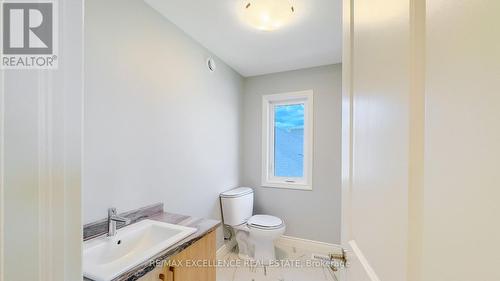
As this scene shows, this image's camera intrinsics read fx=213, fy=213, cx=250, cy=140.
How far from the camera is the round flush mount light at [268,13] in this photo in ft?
5.10

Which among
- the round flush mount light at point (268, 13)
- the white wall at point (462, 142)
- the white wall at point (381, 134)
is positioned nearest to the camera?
the white wall at point (462, 142)

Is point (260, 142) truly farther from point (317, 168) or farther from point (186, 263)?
point (186, 263)

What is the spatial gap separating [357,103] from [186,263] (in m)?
1.19

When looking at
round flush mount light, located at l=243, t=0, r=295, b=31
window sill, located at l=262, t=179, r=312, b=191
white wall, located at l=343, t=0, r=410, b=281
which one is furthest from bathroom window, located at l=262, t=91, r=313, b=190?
white wall, located at l=343, t=0, r=410, b=281

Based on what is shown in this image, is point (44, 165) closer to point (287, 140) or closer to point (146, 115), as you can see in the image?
point (146, 115)

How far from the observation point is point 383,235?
505 mm

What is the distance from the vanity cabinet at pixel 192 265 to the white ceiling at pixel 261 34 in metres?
1.65

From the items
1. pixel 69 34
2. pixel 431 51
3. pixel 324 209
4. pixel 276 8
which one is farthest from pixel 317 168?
pixel 69 34

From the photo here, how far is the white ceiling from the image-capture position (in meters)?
1.59

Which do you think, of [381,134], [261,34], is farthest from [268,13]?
[381,134]

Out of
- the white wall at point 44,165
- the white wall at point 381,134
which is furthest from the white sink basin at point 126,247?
the white wall at point 381,134

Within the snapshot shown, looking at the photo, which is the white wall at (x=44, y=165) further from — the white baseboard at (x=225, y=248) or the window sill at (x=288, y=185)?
the window sill at (x=288, y=185)

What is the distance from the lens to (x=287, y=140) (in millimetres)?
2918

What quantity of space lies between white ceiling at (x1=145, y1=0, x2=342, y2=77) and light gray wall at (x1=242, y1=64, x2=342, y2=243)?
166mm
